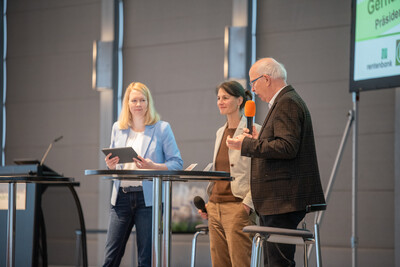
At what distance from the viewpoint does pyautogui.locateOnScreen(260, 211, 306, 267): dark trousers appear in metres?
2.67

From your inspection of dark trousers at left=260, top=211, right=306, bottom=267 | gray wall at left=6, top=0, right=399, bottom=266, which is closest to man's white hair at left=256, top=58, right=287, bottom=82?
dark trousers at left=260, top=211, right=306, bottom=267

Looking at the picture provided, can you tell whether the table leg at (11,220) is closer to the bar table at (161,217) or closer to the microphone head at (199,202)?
the bar table at (161,217)

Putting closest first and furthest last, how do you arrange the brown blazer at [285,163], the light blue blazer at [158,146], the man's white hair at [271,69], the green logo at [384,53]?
the brown blazer at [285,163], the man's white hair at [271,69], the light blue blazer at [158,146], the green logo at [384,53]

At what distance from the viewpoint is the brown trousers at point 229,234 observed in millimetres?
3246

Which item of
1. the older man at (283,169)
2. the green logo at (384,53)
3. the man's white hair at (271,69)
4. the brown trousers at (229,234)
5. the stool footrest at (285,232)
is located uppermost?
the green logo at (384,53)

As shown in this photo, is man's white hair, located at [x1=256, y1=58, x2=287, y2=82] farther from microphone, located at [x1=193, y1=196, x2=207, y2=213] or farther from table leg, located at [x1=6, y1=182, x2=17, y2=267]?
table leg, located at [x1=6, y1=182, x2=17, y2=267]

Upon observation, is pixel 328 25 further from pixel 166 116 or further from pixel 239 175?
pixel 239 175

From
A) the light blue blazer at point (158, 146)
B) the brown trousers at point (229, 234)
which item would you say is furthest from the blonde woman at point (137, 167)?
the brown trousers at point (229, 234)

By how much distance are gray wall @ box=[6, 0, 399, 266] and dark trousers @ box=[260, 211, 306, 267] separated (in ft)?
8.60

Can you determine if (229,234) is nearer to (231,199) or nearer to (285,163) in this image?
(231,199)

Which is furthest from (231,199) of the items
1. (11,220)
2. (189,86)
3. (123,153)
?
(189,86)

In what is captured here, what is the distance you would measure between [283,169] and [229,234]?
74 centimetres

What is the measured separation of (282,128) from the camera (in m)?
2.71

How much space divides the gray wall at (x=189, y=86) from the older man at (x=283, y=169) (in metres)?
2.58
